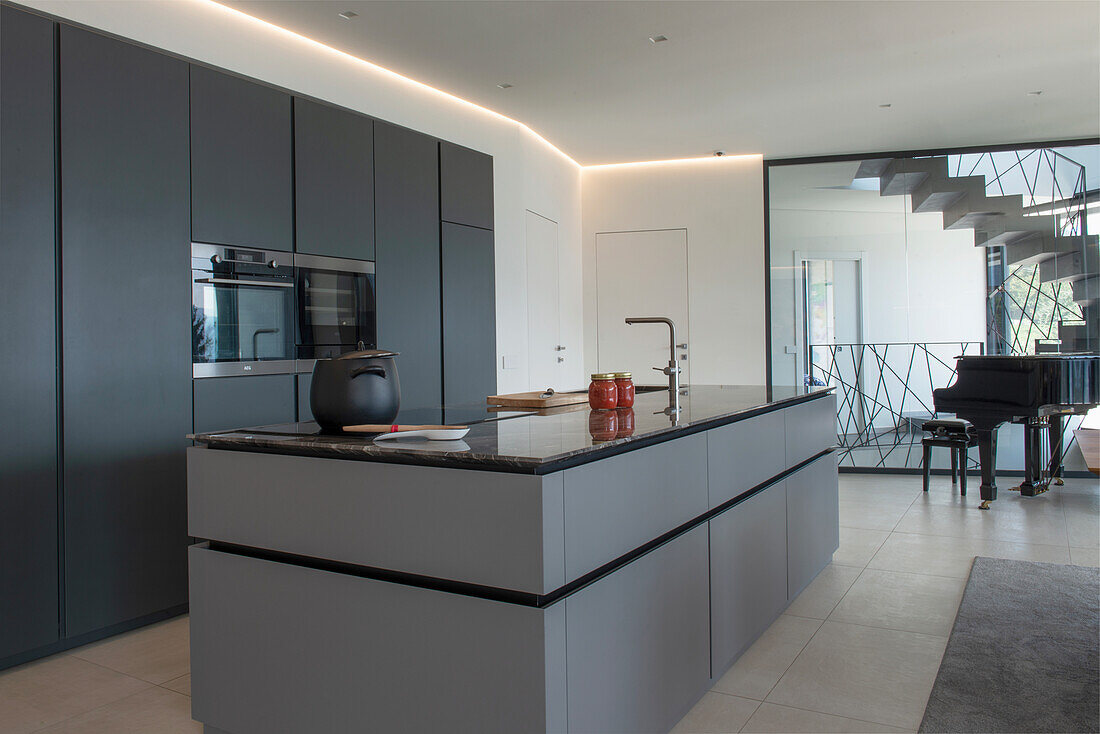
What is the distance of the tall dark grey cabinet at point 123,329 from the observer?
2.95 metres

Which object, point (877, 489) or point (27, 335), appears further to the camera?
point (877, 489)

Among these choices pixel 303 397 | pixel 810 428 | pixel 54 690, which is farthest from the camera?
pixel 303 397

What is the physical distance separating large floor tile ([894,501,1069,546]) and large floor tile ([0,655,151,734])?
4127mm

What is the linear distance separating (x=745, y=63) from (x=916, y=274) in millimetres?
3028

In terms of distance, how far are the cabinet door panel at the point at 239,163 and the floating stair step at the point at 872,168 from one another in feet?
16.5

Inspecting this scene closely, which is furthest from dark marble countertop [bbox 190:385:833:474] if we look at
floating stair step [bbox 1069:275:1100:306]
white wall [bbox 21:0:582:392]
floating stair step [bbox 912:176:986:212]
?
floating stair step [bbox 1069:275:1100:306]

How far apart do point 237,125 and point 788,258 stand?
4.88 m

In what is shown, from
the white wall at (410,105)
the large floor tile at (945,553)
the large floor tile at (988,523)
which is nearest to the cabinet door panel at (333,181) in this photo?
the white wall at (410,105)

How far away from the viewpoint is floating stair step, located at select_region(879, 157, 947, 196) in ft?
22.0

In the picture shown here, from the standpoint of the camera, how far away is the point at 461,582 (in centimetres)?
173

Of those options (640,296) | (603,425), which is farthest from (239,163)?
(640,296)

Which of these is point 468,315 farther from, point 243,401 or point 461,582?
point 461,582

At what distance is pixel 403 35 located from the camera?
4.09 metres

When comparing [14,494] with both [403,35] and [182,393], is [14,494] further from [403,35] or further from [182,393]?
[403,35]
